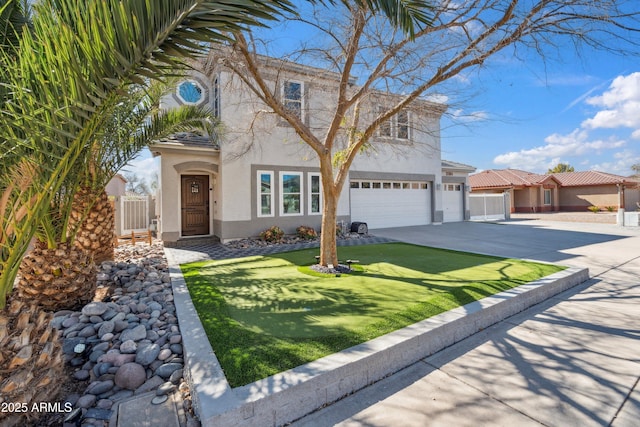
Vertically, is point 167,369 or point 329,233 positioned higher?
point 329,233

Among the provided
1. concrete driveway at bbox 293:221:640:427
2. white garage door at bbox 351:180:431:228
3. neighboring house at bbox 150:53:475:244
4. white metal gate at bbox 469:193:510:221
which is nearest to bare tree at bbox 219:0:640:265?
neighboring house at bbox 150:53:475:244

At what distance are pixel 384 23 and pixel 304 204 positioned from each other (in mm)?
7449

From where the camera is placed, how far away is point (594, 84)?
7.72 m

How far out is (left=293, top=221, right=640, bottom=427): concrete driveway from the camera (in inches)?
104

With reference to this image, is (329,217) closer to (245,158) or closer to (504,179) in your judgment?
(245,158)

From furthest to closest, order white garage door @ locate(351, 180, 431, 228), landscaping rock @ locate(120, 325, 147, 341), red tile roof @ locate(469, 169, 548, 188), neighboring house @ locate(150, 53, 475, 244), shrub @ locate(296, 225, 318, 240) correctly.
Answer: red tile roof @ locate(469, 169, 548, 188) → white garage door @ locate(351, 180, 431, 228) → shrub @ locate(296, 225, 318, 240) → neighboring house @ locate(150, 53, 475, 244) → landscaping rock @ locate(120, 325, 147, 341)

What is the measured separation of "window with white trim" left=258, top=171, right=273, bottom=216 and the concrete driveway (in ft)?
29.8

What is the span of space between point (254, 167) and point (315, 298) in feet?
25.2

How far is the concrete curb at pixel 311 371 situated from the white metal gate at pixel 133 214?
10.6 m

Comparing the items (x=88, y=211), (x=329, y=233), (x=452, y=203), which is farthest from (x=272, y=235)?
(x=452, y=203)

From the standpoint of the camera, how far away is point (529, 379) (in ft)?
10.3

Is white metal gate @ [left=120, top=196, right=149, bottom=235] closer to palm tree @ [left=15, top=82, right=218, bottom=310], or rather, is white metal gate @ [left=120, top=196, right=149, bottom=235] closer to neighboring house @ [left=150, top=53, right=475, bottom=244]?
neighboring house @ [left=150, top=53, right=475, bottom=244]

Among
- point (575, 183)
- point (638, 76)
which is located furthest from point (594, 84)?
point (575, 183)

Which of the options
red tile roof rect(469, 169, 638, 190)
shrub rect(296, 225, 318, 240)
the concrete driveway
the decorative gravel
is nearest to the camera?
the concrete driveway
